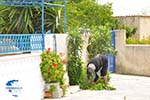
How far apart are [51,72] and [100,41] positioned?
140 inches

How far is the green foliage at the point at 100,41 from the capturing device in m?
15.9

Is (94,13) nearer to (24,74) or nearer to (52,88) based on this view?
(52,88)

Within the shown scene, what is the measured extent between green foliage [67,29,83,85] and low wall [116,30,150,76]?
6.48 m

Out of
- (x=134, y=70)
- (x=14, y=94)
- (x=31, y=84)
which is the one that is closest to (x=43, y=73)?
(x=31, y=84)

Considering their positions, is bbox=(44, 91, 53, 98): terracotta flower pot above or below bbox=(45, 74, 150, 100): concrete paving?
above

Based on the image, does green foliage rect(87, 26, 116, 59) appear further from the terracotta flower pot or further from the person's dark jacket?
the terracotta flower pot

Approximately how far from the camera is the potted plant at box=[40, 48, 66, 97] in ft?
41.8

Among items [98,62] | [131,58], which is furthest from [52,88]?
[131,58]

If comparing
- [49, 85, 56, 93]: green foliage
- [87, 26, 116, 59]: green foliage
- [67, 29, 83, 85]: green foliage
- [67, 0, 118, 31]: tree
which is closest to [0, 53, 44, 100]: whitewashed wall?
[49, 85, 56, 93]: green foliage

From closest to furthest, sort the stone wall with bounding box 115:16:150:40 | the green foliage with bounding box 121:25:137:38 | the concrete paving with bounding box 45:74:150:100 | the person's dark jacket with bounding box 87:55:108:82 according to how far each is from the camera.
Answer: the concrete paving with bounding box 45:74:150:100 → the person's dark jacket with bounding box 87:55:108:82 → the green foliage with bounding box 121:25:137:38 → the stone wall with bounding box 115:16:150:40

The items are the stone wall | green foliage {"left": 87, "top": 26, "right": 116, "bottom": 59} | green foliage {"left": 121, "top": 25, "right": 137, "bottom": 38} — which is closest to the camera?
green foliage {"left": 87, "top": 26, "right": 116, "bottom": 59}

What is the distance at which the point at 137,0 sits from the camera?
40.9 metres

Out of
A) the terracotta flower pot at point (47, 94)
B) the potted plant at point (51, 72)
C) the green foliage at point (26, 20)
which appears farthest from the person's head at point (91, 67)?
the terracotta flower pot at point (47, 94)

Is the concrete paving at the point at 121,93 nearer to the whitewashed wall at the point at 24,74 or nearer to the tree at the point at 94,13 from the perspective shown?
the whitewashed wall at the point at 24,74
